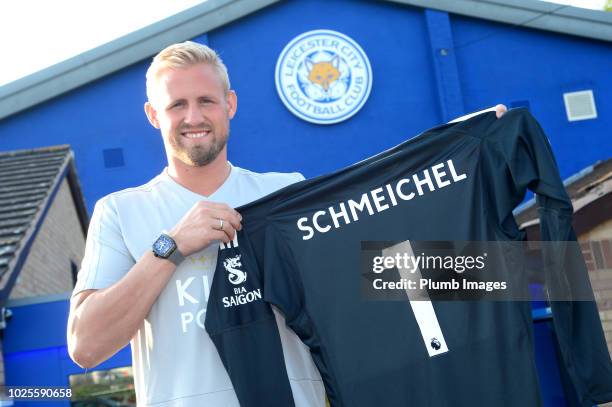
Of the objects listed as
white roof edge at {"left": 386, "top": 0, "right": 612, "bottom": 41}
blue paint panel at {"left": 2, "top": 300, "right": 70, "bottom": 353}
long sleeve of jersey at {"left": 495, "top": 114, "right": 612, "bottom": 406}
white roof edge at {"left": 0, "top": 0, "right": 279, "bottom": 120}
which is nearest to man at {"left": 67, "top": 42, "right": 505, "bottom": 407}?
long sleeve of jersey at {"left": 495, "top": 114, "right": 612, "bottom": 406}

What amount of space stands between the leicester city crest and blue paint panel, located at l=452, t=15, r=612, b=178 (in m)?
2.12

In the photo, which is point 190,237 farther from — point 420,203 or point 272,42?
point 272,42

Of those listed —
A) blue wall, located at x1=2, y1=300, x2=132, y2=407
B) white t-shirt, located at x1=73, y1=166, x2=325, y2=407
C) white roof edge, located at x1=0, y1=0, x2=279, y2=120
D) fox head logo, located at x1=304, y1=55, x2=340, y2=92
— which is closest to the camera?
white t-shirt, located at x1=73, y1=166, x2=325, y2=407

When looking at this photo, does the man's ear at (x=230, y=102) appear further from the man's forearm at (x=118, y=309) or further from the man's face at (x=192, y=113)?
the man's forearm at (x=118, y=309)

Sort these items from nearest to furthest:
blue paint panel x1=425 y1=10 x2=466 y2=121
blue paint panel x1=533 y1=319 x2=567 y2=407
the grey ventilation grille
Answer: blue paint panel x1=533 y1=319 x2=567 y2=407 < blue paint panel x1=425 y1=10 x2=466 y2=121 < the grey ventilation grille

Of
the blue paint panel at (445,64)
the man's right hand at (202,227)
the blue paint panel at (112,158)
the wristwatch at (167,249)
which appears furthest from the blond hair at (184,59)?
the blue paint panel at (445,64)

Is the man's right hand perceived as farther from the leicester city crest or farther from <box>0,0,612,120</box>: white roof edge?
<box>0,0,612,120</box>: white roof edge

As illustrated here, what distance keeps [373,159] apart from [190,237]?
107 cm

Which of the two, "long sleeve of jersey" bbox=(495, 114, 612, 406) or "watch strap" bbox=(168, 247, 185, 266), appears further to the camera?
"long sleeve of jersey" bbox=(495, 114, 612, 406)

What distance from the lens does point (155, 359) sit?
2623mm

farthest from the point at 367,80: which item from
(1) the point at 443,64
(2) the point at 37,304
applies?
(2) the point at 37,304

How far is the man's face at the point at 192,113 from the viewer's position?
Answer: 271 centimetres

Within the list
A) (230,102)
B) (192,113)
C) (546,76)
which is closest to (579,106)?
(546,76)

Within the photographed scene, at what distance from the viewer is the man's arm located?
249 centimetres
